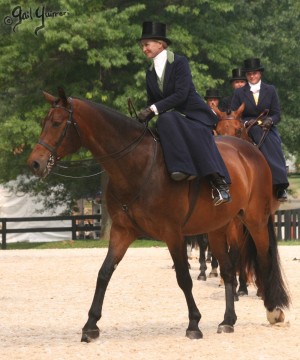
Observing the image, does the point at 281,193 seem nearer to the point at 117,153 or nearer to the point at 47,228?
the point at 117,153

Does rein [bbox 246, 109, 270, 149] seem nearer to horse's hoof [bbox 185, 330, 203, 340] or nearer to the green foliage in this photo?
horse's hoof [bbox 185, 330, 203, 340]

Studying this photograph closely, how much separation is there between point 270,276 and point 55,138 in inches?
130

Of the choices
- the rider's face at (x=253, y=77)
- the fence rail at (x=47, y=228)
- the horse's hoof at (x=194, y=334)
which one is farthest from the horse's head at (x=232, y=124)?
the fence rail at (x=47, y=228)

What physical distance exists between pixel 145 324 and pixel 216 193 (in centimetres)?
181

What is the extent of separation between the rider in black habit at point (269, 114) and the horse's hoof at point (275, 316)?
7.81 feet

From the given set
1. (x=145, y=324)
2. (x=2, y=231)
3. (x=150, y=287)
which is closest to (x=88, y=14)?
(x=2, y=231)

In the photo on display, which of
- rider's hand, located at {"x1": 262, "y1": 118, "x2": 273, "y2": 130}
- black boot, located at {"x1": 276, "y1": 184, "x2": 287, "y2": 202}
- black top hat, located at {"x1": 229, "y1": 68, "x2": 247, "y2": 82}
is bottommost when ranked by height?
black boot, located at {"x1": 276, "y1": 184, "x2": 287, "y2": 202}

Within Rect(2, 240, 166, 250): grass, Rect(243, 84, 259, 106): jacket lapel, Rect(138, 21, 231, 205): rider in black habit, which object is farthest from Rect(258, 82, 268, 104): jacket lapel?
Rect(2, 240, 166, 250): grass

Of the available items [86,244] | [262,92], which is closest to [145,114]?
[262,92]

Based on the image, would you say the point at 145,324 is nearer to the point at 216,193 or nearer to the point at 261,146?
the point at 216,193

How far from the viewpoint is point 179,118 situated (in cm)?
1117

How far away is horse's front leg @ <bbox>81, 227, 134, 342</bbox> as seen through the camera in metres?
10.8

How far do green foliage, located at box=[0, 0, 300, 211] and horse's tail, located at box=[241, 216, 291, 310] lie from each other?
56.9 ft

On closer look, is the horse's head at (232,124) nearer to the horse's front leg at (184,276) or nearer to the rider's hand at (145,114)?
the rider's hand at (145,114)
